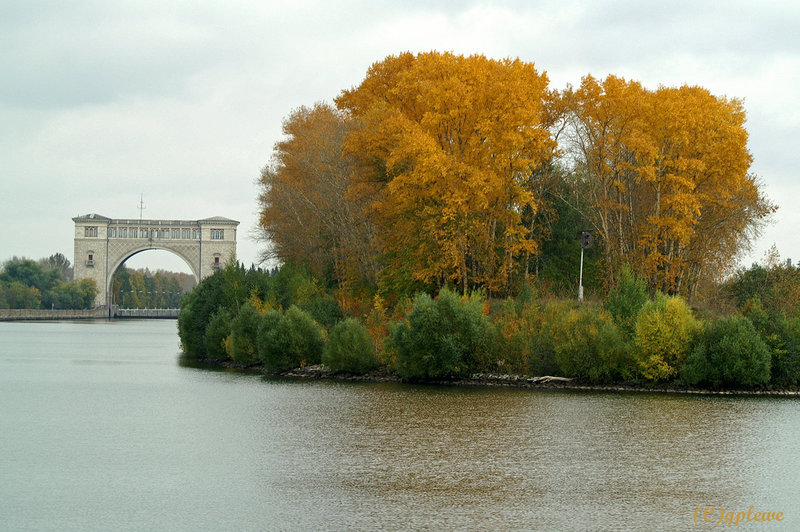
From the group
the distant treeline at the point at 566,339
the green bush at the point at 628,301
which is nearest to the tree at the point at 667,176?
the distant treeline at the point at 566,339

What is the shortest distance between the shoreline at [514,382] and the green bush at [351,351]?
1.23ft

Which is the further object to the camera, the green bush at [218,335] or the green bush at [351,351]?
the green bush at [218,335]

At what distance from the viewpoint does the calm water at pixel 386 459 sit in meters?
13.9

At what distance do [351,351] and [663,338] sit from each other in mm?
11811

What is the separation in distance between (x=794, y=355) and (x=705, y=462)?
16000mm

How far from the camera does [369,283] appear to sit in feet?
148

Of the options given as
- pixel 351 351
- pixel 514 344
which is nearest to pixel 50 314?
pixel 351 351

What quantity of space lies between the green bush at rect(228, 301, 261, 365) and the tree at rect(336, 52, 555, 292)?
6674 millimetres

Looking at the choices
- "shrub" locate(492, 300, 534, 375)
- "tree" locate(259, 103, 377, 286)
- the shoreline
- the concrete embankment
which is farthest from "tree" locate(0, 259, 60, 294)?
"shrub" locate(492, 300, 534, 375)

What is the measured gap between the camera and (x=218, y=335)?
153ft

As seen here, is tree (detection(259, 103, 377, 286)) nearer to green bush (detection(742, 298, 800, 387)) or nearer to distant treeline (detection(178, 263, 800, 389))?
distant treeline (detection(178, 263, 800, 389))

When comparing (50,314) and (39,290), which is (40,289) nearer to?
(39,290)

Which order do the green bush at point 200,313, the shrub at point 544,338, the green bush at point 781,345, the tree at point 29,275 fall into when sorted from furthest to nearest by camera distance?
the tree at point 29,275 < the green bush at point 200,313 < the shrub at point 544,338 < the green bush at point 781,345

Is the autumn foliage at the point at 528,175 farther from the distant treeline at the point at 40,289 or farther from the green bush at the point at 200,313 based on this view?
the distant treeline at the point at 40,289
